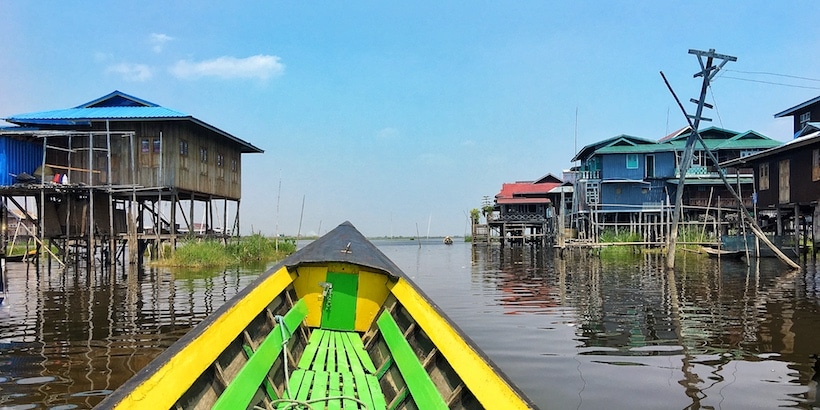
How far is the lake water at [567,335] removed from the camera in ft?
18.6

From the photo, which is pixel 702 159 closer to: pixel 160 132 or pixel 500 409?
pixel 160 132

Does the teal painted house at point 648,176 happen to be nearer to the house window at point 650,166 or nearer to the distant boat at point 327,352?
the house window at point 650,166

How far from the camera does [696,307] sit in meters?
11.2

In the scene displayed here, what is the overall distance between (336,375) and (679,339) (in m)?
5.60

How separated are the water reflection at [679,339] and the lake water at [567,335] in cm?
2

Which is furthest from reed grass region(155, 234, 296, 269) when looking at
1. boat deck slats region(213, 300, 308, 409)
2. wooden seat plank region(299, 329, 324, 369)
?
boat deck slats region(213, 300, 308, 409)

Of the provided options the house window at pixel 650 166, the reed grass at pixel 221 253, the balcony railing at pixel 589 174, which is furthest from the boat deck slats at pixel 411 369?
the house window at pixel 650 166

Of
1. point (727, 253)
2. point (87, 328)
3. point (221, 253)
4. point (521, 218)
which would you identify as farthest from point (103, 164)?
point (521, 218)

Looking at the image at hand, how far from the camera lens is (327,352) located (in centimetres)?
548

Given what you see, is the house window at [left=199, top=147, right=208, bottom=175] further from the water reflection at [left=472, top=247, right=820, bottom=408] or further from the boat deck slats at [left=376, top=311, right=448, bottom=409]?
the boat deck slats at [left=376, top=311, right=448, bottom=409]

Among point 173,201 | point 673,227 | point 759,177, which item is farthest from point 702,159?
point 173,201

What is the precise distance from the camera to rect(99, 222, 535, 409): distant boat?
3377mm

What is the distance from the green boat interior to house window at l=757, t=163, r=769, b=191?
992 inches

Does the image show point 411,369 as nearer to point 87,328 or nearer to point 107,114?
point 87,328
